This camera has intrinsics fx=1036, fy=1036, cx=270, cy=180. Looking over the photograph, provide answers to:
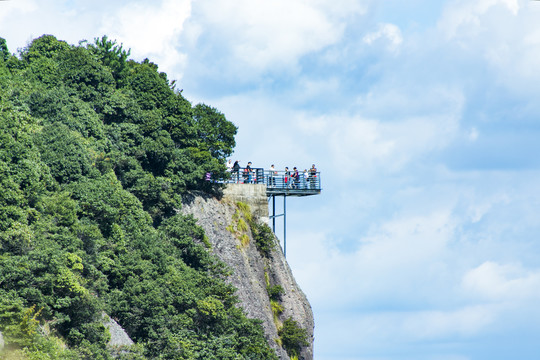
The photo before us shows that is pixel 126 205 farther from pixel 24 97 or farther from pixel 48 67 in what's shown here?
pixel 48 67

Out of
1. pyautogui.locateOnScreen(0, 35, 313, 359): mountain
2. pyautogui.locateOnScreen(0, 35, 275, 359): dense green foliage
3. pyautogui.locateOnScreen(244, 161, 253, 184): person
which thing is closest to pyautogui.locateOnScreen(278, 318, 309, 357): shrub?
pyautogui.locateOnScreen(0, 35, 313, 359): mountain

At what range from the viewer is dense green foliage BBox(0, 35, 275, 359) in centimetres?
4478

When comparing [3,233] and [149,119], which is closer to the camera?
[3,233]

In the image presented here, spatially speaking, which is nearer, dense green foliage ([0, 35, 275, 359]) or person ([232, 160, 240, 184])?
dense green foliage ([0, 35, 275, 359])

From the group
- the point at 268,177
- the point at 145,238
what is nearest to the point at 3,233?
the point at 145,238

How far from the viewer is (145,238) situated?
53938 mm

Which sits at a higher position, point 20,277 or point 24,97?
point 24,97

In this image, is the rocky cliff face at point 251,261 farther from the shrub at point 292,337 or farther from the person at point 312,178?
the person at point 312,178

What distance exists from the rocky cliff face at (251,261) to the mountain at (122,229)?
132mm

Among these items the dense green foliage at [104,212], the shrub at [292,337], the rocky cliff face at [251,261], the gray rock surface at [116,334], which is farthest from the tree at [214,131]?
the gray rock surface at [116,334]

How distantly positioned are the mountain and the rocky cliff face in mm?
132

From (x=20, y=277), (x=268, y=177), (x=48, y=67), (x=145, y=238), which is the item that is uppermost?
(x=48, y=67)

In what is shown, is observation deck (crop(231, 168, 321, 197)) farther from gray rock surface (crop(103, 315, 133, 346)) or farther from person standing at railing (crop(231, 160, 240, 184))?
gray rock surface (crop(103, 315, 133, 346))

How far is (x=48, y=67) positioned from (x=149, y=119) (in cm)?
691
